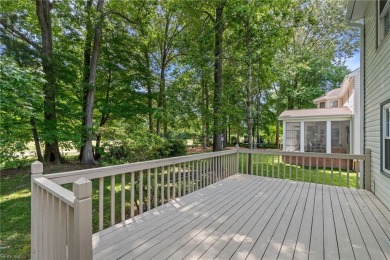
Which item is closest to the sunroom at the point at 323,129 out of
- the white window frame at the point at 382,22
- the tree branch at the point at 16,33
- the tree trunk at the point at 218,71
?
the tree trunk at the point at 218,71

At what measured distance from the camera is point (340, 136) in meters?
11.0

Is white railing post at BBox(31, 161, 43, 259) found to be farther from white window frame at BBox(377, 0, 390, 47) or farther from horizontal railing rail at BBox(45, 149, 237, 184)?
white window frame at BBox(377, 0, 390, 47)

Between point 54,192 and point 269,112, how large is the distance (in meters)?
20.3

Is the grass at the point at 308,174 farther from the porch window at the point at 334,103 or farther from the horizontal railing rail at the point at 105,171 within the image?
the porch window at the point at 334,103

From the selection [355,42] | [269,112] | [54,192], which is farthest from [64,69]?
[355,42]

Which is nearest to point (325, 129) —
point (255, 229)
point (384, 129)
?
point (384, 129)

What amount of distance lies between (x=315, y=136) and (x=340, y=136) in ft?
3.57

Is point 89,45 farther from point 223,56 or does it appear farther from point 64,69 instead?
point 223,56

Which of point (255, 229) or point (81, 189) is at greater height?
point (81, 189)

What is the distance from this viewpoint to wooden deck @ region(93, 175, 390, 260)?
2316mm

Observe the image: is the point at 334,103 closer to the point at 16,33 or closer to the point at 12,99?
the point at 12,99

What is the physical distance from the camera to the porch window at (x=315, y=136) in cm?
1123

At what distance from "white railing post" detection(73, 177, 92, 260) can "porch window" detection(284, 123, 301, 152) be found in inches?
483

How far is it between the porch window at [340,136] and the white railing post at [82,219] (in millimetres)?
12118
